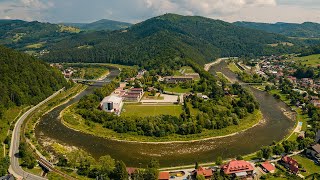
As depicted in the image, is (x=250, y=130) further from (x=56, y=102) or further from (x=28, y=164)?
(x=56, y=102)

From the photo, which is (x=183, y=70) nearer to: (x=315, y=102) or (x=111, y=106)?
(x=315, y=102)

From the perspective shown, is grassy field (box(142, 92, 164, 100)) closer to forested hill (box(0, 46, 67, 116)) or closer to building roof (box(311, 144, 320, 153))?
forested hill (box(0, 46, 67, 116))

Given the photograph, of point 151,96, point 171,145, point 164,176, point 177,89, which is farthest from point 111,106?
point 164,176

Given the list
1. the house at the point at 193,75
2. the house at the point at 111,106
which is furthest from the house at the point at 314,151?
the house at the point at 193,75

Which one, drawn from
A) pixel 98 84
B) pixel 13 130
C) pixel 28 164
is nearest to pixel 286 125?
pixel 28 164

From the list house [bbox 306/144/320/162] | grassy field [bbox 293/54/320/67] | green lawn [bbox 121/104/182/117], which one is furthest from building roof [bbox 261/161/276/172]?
grassy field [bbox 293/54/320/67]
